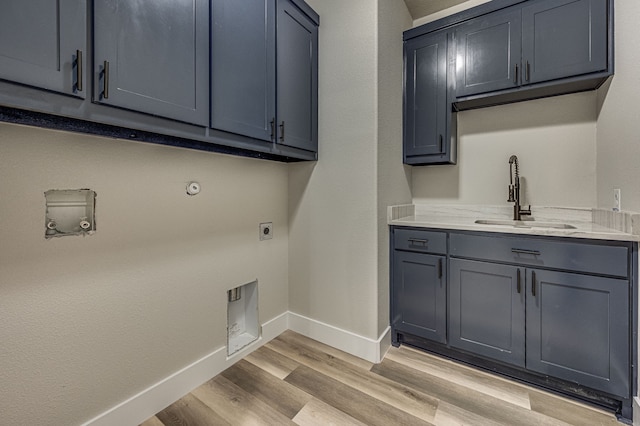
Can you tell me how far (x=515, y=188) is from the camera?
82.1 inches

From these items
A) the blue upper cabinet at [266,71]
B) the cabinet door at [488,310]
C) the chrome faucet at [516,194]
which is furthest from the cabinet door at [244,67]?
the chrome faucet at [516,194]

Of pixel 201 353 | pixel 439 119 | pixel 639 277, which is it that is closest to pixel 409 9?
pixel 439 119

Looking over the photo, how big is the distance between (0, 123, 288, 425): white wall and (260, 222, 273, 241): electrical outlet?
20cm

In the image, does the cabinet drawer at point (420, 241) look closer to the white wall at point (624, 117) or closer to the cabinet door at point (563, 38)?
the white wall at point (624, 117)

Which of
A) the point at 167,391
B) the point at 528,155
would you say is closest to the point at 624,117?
the point at 528,155

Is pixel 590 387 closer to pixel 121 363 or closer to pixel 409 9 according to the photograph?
pixel 121 363

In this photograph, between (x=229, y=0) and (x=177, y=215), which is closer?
(x=229, y=0)

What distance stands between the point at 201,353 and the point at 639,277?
7.92ft

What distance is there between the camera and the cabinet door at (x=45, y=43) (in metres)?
0.79

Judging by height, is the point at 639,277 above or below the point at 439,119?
below

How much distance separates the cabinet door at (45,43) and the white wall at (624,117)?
2.49 metres

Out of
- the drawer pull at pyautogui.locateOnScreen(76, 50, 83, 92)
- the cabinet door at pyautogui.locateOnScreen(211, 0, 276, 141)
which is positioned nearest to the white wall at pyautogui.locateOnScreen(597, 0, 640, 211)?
the cabinet door at pyautogui.locateOnScreen(211, 0, 276, 141)

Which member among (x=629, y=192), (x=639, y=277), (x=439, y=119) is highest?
(x=439, y=119)

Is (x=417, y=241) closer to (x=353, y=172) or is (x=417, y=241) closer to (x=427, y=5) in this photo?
(x=353, y=172)
